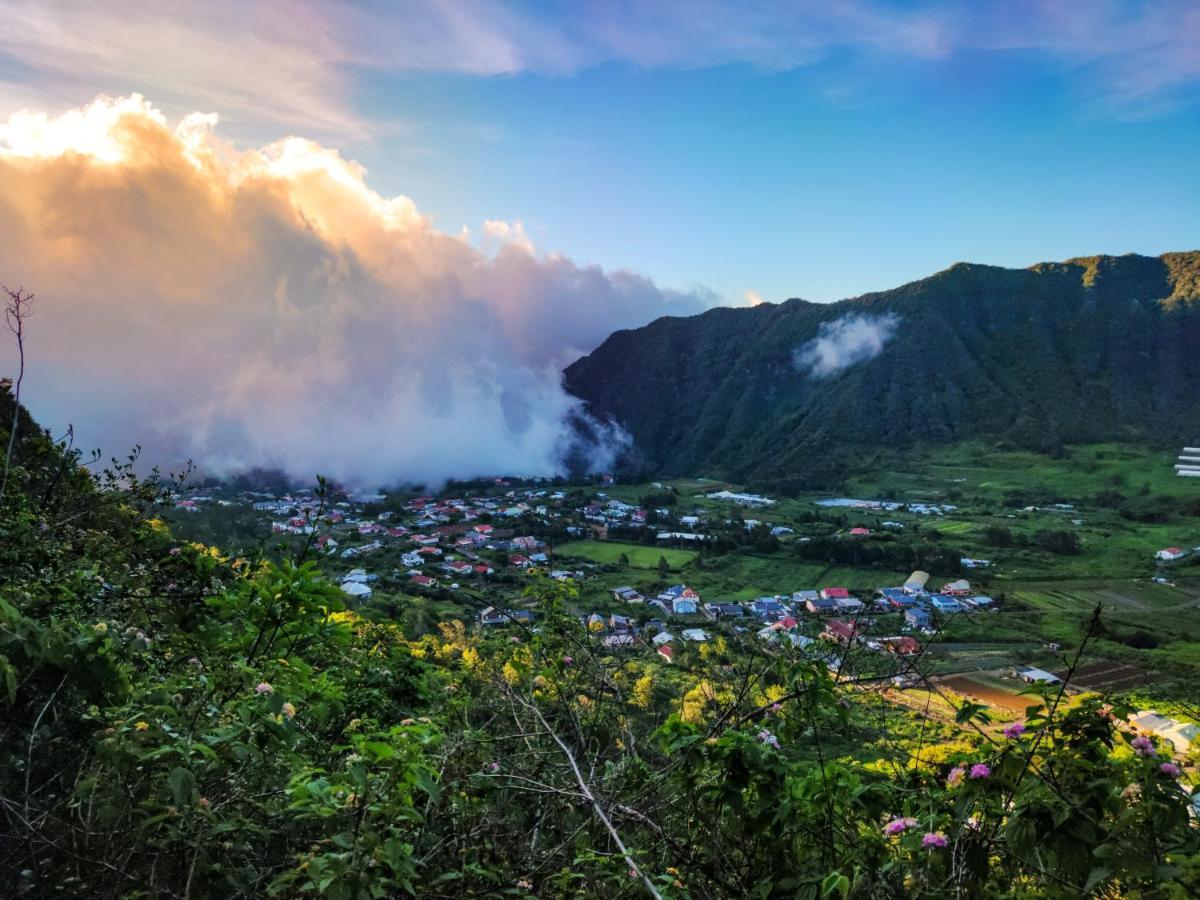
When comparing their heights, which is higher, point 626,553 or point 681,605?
point 681,605

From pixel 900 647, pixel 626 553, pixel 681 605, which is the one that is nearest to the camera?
pixel 900 647

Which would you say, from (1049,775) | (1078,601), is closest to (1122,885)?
(1049,775)

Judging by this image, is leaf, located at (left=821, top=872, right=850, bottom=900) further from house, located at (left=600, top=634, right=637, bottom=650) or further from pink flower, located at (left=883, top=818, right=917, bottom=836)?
house, located at (left=600, top=634, right=637, bottom=650)

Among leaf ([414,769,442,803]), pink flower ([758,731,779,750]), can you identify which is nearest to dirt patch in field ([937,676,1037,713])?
pink flower ([758,731,779,750])

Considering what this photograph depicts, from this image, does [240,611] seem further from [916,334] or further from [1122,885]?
[916,334]

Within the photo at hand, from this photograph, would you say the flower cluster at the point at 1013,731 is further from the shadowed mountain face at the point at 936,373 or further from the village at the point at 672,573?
the shadowed mountain face at the point at 936,373

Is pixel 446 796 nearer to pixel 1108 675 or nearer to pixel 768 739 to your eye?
pixel 768 739

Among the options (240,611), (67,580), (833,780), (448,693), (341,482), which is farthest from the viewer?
(341,482)

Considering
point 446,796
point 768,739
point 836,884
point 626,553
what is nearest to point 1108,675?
point 626,553
